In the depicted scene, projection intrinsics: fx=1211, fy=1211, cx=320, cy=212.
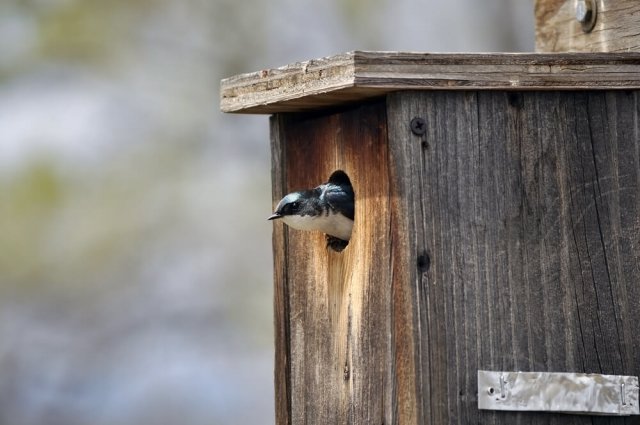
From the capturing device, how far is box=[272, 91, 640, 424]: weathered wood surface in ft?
9.09

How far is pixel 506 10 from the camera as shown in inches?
302

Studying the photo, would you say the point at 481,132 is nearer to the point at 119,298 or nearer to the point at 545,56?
the point at 545,56

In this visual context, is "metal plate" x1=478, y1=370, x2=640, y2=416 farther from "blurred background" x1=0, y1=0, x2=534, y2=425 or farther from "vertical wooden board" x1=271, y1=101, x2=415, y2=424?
"blurred background" x1=0, y1=0, x2=534, y2=425

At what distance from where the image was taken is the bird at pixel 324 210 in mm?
3080

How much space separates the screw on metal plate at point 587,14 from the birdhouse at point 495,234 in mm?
626

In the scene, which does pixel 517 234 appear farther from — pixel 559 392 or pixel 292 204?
pixel 292 204

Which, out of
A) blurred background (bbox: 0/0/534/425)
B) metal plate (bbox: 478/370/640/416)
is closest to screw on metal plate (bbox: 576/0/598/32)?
metal plate (bbox: 478/370/640/416)

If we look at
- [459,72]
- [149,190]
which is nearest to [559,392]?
[459,72]

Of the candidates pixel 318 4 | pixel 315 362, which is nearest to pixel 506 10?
pixel 318 4

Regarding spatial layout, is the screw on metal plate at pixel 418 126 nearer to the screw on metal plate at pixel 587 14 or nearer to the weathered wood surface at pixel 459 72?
the weathered wood surface at pixel 459 72

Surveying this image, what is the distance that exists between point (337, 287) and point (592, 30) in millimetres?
1094

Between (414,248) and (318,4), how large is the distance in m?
5.11

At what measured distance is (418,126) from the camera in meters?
2.80

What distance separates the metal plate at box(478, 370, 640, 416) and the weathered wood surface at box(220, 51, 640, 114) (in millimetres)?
671
